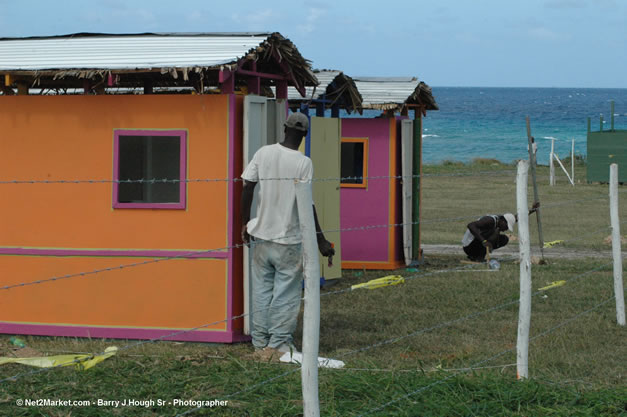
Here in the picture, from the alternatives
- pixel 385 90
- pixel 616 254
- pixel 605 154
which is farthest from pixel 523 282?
pixel 605 154

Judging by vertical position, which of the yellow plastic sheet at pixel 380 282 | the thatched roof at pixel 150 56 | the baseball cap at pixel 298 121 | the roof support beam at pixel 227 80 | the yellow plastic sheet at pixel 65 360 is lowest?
the yellow plastic sheet at pixel 65 360

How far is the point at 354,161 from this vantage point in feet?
48.7

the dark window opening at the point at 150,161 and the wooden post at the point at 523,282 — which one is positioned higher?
the dark window opening at the point at 150,161

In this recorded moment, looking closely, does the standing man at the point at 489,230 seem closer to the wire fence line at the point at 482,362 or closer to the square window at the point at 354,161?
the square window at the point at 354,161

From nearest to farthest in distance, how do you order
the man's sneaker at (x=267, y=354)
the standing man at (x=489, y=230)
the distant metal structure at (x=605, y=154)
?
the man's sneaker at (x=267, y=354)
the standing man at (x=489, y=230)
the distant metal structure at (x=605, y=154)

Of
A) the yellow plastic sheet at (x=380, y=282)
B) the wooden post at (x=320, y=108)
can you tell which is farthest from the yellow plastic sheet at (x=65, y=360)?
the wooden post at (x=320, y=108)

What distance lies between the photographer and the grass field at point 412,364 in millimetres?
6020

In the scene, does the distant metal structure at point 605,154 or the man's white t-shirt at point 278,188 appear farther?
the distant metal structure at point 605,154

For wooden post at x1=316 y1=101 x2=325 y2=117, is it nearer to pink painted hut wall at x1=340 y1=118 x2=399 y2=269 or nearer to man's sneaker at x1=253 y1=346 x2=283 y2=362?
pink painted hut wall at x1=340 y1=118 x2=399 y2=269

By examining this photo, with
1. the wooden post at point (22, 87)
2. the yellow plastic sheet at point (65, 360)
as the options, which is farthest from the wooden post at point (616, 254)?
the wooden post at point (22, 87)

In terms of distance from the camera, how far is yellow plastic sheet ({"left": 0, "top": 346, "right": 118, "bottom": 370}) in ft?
23.7

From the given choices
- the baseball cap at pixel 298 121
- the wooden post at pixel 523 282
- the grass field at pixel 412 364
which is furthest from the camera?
the baseball cap at pixel 298 121

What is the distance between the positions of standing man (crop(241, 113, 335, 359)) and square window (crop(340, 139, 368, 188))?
6.53 m

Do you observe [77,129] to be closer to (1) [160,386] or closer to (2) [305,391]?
(1) [160,386]
